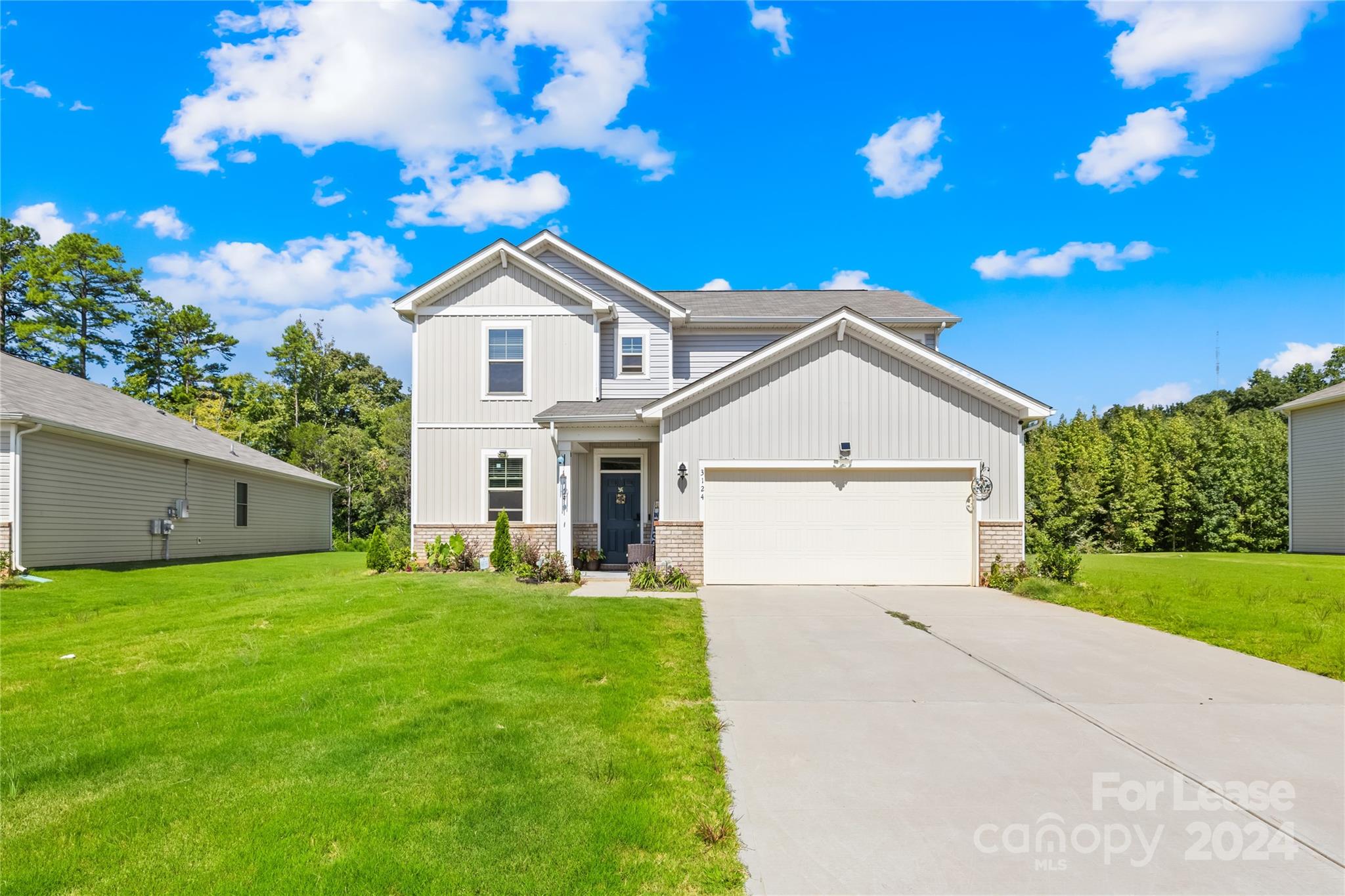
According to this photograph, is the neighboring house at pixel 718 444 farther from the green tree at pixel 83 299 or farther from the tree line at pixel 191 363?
the green tree at pixel 83 299

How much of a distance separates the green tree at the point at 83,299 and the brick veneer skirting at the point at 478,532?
2866 centimetres

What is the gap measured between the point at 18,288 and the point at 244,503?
72.4 ft

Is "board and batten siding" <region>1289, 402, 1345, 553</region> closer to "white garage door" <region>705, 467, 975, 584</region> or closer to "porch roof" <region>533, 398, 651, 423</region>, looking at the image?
"white garage door" <region>705, 467, 975, 584</region>

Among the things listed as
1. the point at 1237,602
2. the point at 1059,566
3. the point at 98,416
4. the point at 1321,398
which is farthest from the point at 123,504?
the point at 1321,398

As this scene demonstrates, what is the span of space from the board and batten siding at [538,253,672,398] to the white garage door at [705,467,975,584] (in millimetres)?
4334

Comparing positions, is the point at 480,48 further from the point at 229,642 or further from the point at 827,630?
the point at 827,630

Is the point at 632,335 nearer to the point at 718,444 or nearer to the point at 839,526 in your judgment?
the point at 718,444

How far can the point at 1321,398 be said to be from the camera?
23.0 metres

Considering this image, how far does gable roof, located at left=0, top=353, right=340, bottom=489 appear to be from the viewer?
14.9m

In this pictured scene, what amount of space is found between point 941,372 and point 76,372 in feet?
129

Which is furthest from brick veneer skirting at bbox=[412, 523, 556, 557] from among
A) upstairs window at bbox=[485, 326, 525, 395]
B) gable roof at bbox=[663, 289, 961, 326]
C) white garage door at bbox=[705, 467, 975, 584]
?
gable roof at bbox=[663, 289, 961, 326]

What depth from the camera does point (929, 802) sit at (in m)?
3.96

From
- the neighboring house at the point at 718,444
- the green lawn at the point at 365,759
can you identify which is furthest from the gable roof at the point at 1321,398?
the green lawn at the point at 365,759

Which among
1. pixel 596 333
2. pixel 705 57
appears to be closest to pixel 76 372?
pixel 596 333
